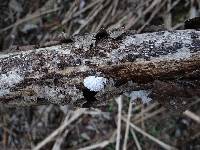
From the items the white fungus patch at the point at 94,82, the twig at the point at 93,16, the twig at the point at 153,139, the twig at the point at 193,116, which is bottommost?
the twig at the point at 153,139

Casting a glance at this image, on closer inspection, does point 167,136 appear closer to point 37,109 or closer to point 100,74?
point 37,109

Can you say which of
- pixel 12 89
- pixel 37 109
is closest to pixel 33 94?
pixel 12 89

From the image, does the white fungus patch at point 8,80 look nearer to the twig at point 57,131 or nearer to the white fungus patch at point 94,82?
the white fungus patch at point 94,82

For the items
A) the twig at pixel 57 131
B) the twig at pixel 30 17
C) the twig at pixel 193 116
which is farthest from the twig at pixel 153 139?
the twig at pixel 30 17

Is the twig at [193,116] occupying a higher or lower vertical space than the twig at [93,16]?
lower

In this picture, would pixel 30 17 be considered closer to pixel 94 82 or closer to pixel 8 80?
pixel 8 80

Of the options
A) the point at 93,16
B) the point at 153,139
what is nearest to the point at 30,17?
the point at 93,16

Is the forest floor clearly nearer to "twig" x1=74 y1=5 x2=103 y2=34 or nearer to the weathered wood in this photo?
"twig" x1=74 y1=5 x2=103 y2=34
